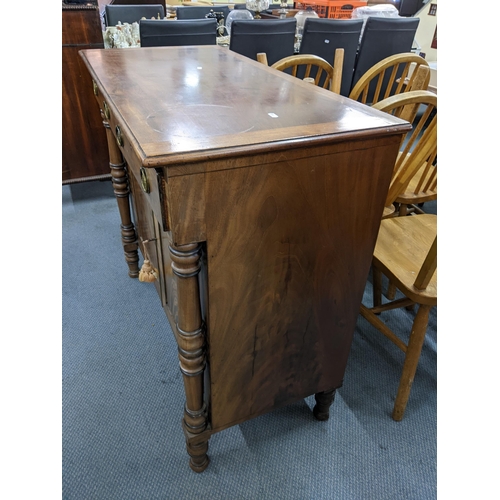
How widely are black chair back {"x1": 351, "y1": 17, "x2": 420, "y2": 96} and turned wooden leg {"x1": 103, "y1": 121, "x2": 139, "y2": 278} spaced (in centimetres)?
235

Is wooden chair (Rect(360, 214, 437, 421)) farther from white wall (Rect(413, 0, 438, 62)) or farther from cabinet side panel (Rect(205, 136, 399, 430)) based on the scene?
white wall (Rect(413, 0, 438, 62))

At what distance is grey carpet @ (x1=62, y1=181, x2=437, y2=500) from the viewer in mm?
1011

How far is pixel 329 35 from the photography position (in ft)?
9.27

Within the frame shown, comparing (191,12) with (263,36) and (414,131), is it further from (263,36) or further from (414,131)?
(414,131)

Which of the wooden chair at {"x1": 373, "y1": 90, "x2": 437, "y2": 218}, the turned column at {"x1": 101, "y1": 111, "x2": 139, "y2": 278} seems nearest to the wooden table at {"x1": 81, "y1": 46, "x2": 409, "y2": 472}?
the wooden chair at {"x1": 373, "y1": 90, "x2": 437, "y2": 218}

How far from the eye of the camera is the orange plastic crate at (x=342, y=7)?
12.3ft

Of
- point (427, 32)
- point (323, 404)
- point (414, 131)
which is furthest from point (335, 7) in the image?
point (323, 404)

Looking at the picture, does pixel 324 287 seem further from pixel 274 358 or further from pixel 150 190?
pixel 150 190

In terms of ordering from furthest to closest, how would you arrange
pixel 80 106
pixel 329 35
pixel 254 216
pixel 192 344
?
pixel 329 35
pixel 80 106
pixel 192 344
pixel 254 216

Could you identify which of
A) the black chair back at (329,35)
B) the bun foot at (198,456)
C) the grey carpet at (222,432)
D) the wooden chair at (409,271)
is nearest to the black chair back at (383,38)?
the black chair back at (329,35)

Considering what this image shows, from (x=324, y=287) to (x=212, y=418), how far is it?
0.42 meters

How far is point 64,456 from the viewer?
1062 mm

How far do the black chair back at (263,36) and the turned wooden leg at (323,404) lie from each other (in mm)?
2337

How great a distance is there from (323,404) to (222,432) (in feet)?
1.00
